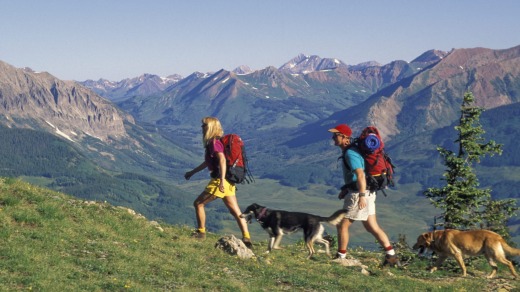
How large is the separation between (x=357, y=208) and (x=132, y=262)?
7234 millimetres

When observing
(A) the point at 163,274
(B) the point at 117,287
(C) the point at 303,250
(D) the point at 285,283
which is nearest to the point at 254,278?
(D) the point at 285,283

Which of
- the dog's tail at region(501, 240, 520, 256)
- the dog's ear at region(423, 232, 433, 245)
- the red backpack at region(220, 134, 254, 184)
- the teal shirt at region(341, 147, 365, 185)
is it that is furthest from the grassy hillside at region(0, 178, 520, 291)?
→ the teal shirt at region(341, 147, 365, 185)

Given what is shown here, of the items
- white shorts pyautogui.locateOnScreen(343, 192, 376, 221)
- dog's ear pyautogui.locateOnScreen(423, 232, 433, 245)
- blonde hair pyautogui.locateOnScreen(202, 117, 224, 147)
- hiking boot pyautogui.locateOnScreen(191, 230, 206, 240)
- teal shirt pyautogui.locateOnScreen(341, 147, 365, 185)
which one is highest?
blonde hair pyautogui.locateOnScreen(202, 117, 224, 147)

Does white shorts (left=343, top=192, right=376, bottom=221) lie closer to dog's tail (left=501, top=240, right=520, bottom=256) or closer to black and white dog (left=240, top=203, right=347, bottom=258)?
black and white dog (left=240, top=203, right=347, bottom=258)

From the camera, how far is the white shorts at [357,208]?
59.6 ft

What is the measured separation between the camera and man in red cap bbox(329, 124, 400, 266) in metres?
17.6

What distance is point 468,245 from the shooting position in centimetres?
1917

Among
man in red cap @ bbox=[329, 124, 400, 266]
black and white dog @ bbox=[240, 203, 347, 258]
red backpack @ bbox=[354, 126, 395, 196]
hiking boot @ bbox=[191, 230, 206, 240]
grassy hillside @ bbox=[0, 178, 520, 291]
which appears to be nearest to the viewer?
grassy hillside @ bbox=[0, 178, 520, 291]

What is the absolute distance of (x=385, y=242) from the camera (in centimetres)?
1927

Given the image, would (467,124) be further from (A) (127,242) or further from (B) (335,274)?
(A) (127,242)

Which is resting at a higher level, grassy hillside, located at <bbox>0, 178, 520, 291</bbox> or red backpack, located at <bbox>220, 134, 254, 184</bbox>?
red backpack, located at <bbox>220, 134, 254, 184</bbox>

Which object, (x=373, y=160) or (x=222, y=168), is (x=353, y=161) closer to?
(x=373, y=160)

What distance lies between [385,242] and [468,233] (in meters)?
2.89

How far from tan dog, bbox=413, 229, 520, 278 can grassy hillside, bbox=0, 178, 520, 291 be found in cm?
70
